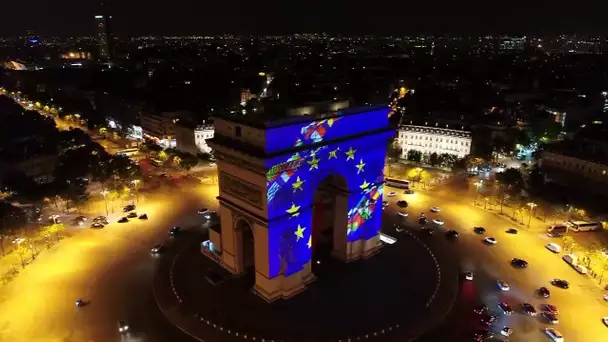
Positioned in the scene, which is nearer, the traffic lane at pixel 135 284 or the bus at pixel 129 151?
the traffic lane at pixel 135 284

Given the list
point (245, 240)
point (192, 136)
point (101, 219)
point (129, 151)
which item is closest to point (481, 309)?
point (245, 240)

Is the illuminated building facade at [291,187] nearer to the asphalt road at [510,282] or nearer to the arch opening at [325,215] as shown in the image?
the arch opening at [325,215]

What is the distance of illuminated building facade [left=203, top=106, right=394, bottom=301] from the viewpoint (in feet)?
91.4

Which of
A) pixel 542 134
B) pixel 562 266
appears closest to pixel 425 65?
pixel 542 134

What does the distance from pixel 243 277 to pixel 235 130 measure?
10062mm

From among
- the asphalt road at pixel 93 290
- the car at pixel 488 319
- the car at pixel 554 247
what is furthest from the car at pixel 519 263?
the asphalt road at pixel 93 290

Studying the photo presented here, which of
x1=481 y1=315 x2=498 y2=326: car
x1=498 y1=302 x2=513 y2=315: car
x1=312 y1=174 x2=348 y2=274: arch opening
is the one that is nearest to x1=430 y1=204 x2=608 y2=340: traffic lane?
x1=498 y1=302 x2=513 y2=315: car

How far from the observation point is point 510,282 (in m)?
33.5

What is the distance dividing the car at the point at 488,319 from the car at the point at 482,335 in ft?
2.74

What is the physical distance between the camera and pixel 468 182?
181 feet

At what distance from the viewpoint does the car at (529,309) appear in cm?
2973

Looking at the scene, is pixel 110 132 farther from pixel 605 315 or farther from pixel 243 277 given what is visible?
pixel 605 315

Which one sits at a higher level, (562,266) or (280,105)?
(280,105)

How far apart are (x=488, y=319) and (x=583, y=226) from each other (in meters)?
19.0
